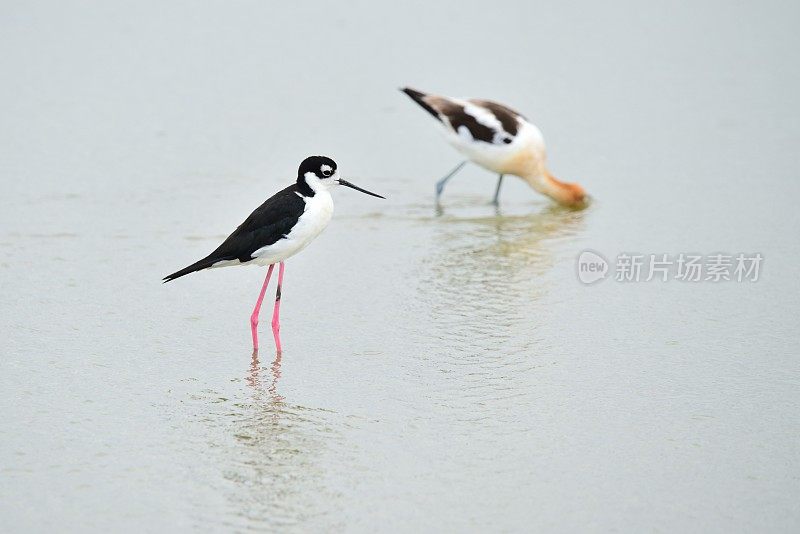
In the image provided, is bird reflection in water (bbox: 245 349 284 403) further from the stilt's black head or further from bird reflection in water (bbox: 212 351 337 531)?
the stilt's black head

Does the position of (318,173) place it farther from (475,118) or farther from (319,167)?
(475,118)

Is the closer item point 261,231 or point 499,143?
point 261,231

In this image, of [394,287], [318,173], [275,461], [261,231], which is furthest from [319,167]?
[275,461]

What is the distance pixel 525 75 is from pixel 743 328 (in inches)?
236

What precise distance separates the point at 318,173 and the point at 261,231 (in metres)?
0.45

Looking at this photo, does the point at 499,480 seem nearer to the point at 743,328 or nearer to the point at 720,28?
the point at 743,328

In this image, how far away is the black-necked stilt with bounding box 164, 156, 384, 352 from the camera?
6.50 metres

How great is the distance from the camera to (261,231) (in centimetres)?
652

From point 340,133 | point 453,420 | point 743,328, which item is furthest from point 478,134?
point 453,420

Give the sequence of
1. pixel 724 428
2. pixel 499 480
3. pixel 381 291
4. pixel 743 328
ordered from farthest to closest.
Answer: pixel 381 291, pixel 743 328, pixel 724 428, pixel 499 480

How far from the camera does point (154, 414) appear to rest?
554 centimetres

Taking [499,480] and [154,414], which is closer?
[499,480]

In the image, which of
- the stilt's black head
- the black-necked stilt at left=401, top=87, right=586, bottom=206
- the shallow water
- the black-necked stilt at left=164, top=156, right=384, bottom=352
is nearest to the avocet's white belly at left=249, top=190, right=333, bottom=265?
the black-necked stilt at left=164, top=156, right=384, bottom=352

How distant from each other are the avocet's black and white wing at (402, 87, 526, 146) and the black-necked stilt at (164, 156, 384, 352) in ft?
10.5
